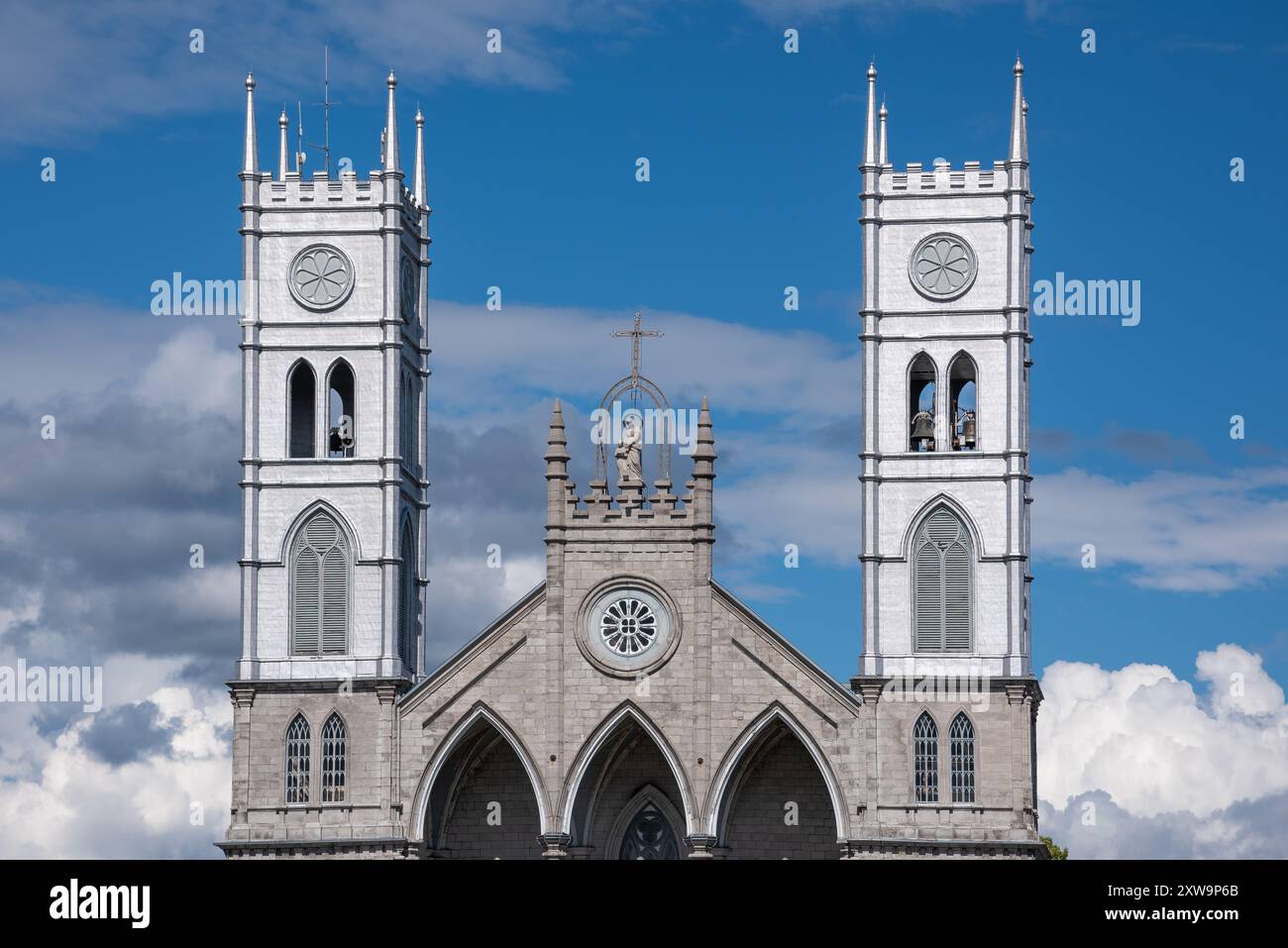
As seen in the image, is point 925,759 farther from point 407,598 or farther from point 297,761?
point 297,761

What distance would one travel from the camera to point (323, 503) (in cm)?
8206

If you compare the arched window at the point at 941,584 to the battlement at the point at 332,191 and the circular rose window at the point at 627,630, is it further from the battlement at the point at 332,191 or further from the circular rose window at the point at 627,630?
the battlement at the point at 332,191

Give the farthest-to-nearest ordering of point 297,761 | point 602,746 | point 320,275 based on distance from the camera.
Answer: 1. point 320,275
2. point 297,761
3. point 602,746

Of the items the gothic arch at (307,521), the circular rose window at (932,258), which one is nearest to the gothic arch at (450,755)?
the gothic arch at (307,521)

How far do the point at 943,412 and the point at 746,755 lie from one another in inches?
397

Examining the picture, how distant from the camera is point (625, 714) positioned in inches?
3159

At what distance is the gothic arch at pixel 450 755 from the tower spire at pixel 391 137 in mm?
14300

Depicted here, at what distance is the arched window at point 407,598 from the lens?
270 feet

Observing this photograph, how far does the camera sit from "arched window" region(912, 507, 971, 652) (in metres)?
79.9

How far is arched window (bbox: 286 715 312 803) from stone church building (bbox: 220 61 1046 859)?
8 cm

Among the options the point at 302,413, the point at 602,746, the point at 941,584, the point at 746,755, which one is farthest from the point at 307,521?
the point at 941,584
